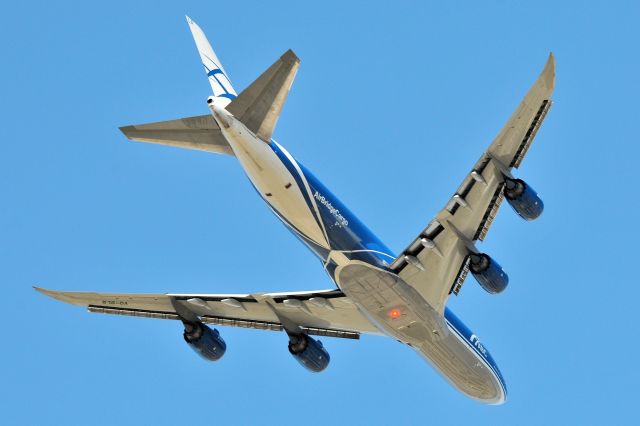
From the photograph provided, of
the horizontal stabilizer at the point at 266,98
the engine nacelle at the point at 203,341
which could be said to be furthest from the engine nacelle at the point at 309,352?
the horizontal stabilizer at the point at 266,98

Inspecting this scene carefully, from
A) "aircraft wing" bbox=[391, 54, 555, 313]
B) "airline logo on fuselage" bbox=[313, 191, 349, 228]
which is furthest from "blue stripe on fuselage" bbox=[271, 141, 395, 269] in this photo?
"aircraft wing" bbox=[391, 54, 555, 313]

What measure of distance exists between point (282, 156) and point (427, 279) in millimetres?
6471

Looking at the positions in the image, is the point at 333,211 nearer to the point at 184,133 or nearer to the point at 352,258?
the point at 352,258

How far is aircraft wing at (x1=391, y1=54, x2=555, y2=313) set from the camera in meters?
32.3

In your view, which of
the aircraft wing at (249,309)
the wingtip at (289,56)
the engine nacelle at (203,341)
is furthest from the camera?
the engine nacelle at (203,341)

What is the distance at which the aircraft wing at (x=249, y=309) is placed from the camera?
39.3 metres

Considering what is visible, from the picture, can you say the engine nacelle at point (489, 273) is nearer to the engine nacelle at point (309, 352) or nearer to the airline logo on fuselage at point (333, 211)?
the airline logo on fuselage at point (333, 211)

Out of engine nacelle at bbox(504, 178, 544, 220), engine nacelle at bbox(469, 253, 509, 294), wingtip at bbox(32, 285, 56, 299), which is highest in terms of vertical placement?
engine nacelle at bbox(504, 178, 544, 220)

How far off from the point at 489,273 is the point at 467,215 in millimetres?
2184

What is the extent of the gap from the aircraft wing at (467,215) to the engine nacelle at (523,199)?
0.33m

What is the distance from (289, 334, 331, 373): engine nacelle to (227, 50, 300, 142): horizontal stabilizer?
10.4 m

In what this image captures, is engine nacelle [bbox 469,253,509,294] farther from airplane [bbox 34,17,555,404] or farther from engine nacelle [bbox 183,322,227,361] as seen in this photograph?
engine nacelle [bbox 183,322,227,361]

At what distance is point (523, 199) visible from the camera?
3400 centimetres

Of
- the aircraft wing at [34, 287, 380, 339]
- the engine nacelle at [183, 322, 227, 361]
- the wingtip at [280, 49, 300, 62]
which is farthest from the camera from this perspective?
the engine nacelle at [183, 322, 227, 361]
